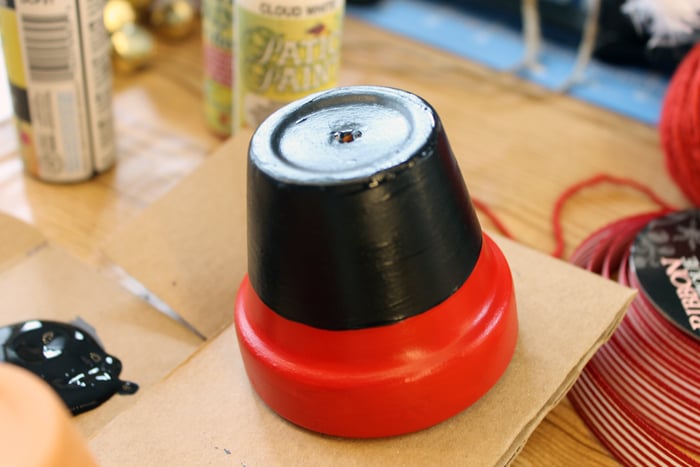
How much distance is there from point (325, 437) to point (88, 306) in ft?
0.81

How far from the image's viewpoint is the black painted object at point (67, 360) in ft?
1.78

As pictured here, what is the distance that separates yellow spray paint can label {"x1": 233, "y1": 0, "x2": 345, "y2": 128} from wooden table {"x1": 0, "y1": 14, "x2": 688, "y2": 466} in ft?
Result: 0.46

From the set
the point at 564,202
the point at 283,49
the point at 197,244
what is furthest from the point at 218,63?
the point at 564,202

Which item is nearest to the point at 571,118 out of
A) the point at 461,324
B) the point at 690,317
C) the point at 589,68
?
the point at 589,68

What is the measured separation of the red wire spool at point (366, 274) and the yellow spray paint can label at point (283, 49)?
0.26m

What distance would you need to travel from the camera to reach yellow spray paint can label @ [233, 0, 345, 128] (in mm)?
729

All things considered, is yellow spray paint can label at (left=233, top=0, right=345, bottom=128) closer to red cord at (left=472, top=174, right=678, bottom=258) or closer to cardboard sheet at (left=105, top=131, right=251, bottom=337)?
cardboard sheet at (left=105, top=131, right=251, bottom=337)

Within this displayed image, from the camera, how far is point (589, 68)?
1.04 meters

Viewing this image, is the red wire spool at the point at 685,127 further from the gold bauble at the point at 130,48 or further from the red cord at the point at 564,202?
the gold bauble at the point at 130,48

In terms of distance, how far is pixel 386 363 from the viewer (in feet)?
1.50

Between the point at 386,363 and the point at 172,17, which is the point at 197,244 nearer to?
the point at 386,363

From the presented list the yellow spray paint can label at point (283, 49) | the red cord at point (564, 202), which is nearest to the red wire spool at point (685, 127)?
the red cord at point (564, 202)

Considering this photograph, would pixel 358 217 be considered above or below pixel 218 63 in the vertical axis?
above

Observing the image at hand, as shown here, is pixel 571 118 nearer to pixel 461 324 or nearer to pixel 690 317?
pixel 690 317
